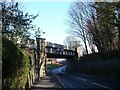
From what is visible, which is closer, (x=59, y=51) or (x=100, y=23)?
(x=100, y=23)

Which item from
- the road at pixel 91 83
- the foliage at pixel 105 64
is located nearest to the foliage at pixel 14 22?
the road at pixel 91 83

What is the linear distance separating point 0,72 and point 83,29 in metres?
56.3

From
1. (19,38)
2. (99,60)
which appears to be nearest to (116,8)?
(19,38)

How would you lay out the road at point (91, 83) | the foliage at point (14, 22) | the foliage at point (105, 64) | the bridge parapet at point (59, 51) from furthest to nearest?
1. the bridge parapet at point (59, 51)
2. the foliage at point (105, 64)
3. the road at point (91, 83)
4. the foliage at point (14, 22)

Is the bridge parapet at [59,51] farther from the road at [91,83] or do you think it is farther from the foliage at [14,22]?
the foliage at [14,22]

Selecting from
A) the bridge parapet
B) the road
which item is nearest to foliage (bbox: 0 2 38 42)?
the road

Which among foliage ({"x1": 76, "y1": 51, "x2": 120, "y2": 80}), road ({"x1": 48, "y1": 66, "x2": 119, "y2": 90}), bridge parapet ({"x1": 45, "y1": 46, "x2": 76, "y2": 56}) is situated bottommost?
road ({"x1": 48, "y1": 66, "x2": 119, "y2": 90})

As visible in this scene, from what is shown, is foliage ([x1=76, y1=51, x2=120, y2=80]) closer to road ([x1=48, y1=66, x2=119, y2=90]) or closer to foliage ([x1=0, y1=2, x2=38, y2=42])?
road ([x1=48, y1=66, x2=119, y2=90])

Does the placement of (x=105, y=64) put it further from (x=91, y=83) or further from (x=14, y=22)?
(x=14, y=22)

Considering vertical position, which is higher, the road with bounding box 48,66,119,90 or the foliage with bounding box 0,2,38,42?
the foliage with bounding box 0,2,38,42

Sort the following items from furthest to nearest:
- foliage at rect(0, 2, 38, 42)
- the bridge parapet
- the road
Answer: the bridge parapet → the road → foliage at rect(0, 2, 38, 42)

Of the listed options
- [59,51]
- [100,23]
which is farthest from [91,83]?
[59,51]

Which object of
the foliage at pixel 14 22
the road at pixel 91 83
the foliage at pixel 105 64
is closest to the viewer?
the foliage at pixel 14 22

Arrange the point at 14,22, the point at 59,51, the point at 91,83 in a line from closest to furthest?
the point at 14,22 → the point at 91,83 → the point at 59,51
